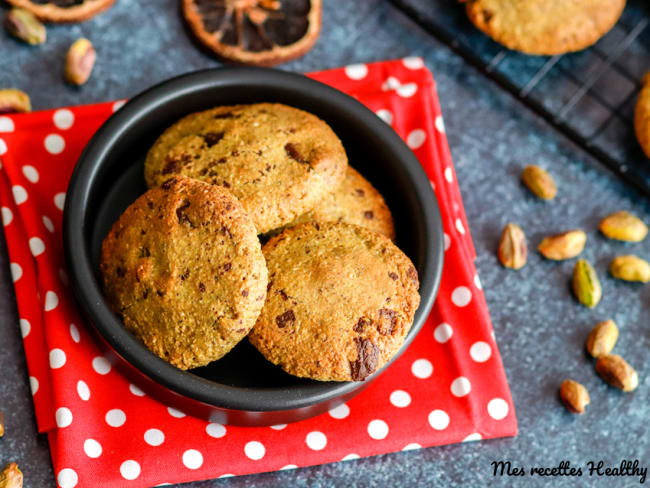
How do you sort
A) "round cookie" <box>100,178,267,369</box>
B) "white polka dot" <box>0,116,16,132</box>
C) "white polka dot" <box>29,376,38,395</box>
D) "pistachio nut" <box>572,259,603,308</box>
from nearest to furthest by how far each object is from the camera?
"round cookie" <box>100,178,267,369</box> → "white polka dot" <box>29,376,38,395</box> → "white polka dot" <box>0,116,16,132</box> → "pistachio nut" <box>572,259,603,308</box>

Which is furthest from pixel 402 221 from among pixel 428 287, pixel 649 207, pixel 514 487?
pixel 649 207

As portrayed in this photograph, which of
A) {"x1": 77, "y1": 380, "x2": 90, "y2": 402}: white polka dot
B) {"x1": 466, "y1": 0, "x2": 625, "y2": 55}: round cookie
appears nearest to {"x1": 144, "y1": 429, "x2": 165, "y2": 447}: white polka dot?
{"x1": 77, "y1": 380, "x2": 90, "y2": 402}: white polka dot

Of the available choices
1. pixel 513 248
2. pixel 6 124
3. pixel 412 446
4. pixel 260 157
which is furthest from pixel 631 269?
pixel 6 124

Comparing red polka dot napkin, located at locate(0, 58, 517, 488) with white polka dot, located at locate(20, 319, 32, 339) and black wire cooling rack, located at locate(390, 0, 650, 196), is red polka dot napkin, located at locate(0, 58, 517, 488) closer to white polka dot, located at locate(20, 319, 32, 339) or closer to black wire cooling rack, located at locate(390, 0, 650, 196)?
white polka dot, located at locate(20, 319, 32, 339)

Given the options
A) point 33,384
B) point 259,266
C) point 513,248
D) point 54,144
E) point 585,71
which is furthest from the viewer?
point 585,71

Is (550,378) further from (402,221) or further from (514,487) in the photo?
(402,221)

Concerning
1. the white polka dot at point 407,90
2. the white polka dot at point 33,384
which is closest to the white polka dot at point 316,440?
the white polka dot at point 33,384

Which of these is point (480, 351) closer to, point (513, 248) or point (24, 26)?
point (513, 248)
